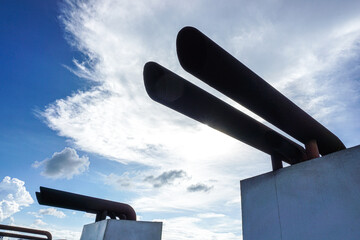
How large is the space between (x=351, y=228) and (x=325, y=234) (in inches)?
10.5

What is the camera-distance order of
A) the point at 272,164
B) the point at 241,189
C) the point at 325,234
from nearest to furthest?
the point at 325,234 → the point at 272,164 → the point at 241,189

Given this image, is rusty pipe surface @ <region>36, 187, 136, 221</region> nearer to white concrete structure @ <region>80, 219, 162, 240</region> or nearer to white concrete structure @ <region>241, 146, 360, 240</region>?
white concrete structure @ <region>80, 219, 162, 240</region>

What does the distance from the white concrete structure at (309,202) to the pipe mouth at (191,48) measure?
2.05m

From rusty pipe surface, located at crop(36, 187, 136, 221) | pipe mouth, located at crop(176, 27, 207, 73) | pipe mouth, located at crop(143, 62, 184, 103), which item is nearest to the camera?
pipe mouth, located at crop(176, 27, 207, 73)

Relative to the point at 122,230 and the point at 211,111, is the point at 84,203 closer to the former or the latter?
the point at 122,230

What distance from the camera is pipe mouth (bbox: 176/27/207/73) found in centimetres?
183

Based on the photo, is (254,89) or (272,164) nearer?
(254,89)

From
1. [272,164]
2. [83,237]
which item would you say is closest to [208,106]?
[272,164]

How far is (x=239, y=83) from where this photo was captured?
214 cm

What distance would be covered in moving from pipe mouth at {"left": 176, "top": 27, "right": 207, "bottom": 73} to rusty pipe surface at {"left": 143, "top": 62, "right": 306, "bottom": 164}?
43cm

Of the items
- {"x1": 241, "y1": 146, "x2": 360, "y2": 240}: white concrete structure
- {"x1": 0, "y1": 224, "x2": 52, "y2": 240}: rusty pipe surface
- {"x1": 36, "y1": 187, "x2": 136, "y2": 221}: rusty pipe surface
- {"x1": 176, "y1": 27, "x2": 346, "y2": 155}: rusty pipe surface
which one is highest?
{"x1": 176, "y1": 27, "x2": 346, "y2": 155}: rusty pipe surface

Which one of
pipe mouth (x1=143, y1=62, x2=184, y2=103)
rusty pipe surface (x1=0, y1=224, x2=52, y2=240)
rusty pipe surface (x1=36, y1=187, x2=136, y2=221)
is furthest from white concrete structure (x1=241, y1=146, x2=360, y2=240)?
rusty pipe surface (x1=0, y1=224, x2=52, y2=240)

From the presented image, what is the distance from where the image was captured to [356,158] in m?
2.41

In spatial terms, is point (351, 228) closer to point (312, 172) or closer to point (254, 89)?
point (312, 172)
